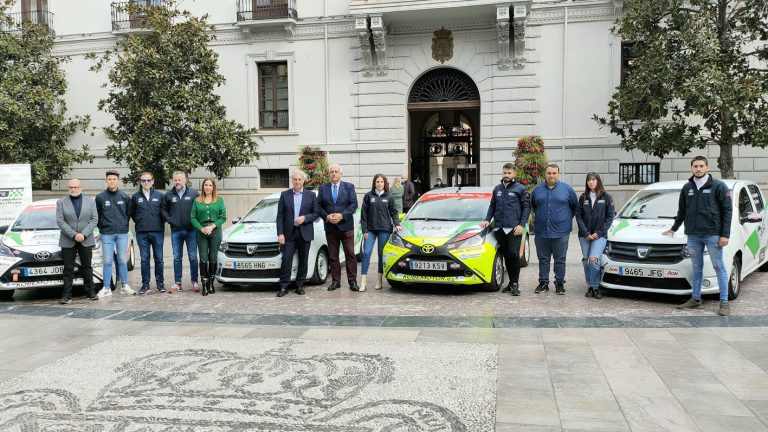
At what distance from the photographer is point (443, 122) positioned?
2558cm

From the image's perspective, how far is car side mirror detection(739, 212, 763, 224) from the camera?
26.9 ft

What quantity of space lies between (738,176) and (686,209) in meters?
12.5

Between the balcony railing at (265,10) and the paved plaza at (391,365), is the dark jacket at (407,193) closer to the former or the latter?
the balcony railing at (265,10)

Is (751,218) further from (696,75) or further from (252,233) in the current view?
(252,233)

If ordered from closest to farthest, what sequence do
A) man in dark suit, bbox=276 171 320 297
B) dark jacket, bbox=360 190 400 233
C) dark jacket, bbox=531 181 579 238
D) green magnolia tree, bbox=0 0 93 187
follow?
dark jacket, bbox=531 181 579 238 → man in dark suit, bbox=276 171 320 297 → dark jacket, bbox=360 190 400 233 → green magnolia tree, bbox=0 0 93 187

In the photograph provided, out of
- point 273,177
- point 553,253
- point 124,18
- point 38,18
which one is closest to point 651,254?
point 553,253

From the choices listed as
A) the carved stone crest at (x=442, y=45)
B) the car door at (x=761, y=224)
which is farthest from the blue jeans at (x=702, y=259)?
the carved stone crest at (x=442, y=45)

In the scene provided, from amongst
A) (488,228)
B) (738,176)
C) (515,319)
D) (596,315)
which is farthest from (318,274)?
(738,176)

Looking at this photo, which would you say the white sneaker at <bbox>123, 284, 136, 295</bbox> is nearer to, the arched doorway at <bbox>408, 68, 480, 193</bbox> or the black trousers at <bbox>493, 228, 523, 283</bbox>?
the black trousers at <bbox>493, 228, 523, 283</bbox>

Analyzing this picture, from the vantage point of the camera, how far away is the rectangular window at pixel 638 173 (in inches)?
733

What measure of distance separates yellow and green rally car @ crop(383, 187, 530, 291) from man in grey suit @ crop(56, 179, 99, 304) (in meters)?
4.40

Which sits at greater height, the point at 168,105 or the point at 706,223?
the point at 168,105

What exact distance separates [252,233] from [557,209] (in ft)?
15.6

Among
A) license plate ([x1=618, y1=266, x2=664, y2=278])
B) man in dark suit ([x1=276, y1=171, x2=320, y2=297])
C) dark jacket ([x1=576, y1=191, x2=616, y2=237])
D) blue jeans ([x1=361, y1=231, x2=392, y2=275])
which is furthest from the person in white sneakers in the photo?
license plate ([x1=618, y1=266, x2=664, y2=278])
